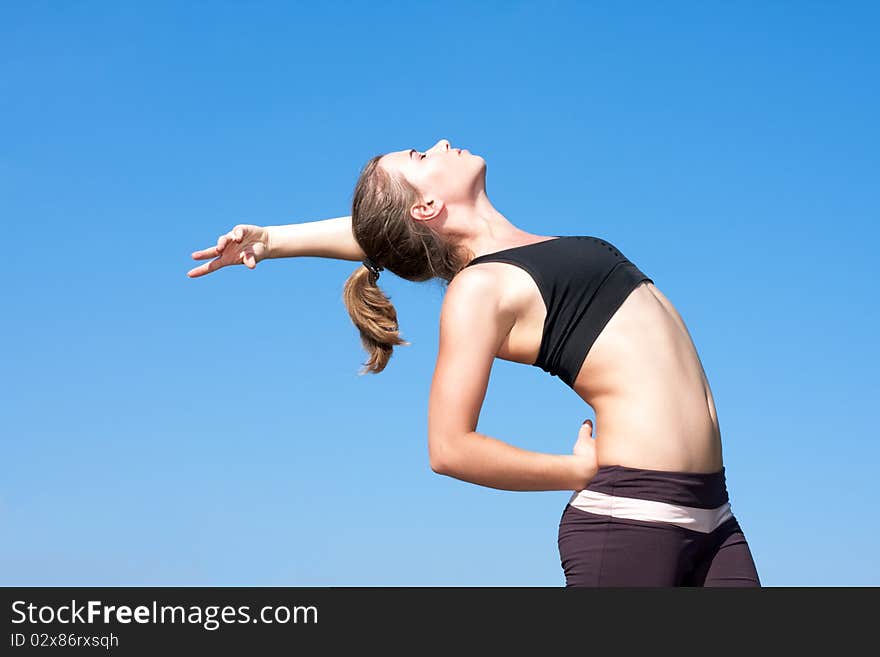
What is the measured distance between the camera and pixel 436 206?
4.30m

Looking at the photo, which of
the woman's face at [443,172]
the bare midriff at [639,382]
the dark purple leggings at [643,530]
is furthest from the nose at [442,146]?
the dark purple leggings at [643,530]

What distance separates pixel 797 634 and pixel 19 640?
2688mm

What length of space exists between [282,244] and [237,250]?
245mm

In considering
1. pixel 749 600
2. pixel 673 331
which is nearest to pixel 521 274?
pixel 673 331

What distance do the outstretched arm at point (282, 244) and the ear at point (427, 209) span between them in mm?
651

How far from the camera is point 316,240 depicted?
4.99 meters

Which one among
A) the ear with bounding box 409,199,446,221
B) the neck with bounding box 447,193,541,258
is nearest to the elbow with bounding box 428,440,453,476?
the neck with bounding box 447,193,541,258

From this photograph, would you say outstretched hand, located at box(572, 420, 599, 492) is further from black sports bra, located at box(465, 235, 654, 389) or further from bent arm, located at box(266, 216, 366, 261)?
bent arm, located at box(266, 216, 366, 261)

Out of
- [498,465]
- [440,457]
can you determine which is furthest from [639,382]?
[440,457]

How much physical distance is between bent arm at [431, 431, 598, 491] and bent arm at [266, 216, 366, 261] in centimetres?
163

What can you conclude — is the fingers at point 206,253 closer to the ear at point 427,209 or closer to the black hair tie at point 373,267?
the black hair tie at point 373,267

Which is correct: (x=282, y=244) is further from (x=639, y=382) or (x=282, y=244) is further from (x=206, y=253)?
(x=639, y=382)

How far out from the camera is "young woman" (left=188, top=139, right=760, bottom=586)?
3.54 metres

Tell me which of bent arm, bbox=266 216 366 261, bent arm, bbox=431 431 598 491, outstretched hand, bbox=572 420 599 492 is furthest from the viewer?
bent arm, bbox=266 216 366 261
